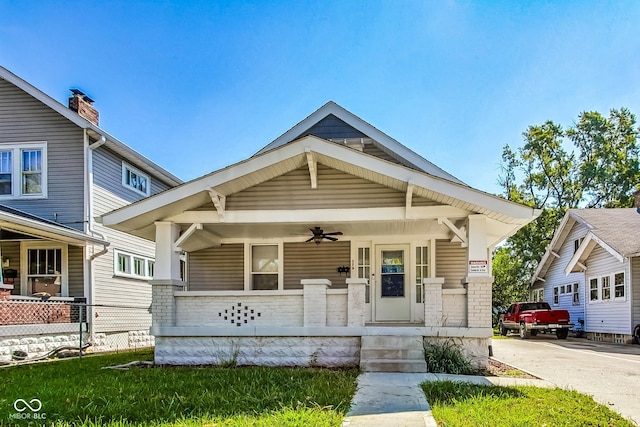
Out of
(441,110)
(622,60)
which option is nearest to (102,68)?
(441,110)

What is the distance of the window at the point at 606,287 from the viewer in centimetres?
1964

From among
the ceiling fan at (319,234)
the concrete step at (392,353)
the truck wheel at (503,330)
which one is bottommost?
the truck wheel at (503,330)

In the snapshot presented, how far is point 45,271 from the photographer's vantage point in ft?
46.0

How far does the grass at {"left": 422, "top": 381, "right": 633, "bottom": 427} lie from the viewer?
5.21 m

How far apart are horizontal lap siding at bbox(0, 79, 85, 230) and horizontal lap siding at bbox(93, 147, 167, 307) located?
1.66 feet

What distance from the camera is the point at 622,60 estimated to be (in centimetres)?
2020

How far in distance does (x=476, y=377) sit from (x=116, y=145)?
1172cm

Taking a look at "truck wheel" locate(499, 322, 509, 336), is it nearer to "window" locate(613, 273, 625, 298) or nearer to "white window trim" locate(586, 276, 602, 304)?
"white window trim" locate(586, 276, 602, 304)

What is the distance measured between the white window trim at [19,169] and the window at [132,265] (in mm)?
2704

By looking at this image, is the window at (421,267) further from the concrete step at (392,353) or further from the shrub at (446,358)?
the concrete step at (392,353)

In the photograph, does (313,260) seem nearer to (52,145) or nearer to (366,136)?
(366,136)

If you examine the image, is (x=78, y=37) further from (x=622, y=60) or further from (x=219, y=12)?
(x=622, y=60)

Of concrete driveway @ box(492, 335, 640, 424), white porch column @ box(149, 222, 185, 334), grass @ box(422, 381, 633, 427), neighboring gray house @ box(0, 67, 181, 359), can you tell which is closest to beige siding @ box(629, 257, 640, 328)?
concrete driveway @ box(492, 335, 640, 424)

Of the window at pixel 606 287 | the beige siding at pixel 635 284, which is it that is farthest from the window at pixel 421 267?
the window at pixel 606 287
